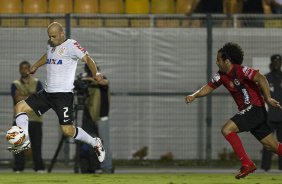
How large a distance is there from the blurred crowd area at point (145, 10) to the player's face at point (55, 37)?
630 centimetres

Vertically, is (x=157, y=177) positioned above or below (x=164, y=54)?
below

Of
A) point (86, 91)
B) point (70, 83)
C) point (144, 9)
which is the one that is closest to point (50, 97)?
point (70, 83)

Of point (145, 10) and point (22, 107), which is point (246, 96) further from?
point (145, 10)

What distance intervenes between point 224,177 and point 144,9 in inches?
347

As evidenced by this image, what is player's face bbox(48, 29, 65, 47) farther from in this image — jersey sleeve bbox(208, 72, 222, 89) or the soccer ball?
jersey sleeve bbox(208, 72, 222, 89)

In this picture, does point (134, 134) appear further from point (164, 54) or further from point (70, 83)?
point (70, 83)

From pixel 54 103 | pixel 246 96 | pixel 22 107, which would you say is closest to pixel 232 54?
pixel 246 96

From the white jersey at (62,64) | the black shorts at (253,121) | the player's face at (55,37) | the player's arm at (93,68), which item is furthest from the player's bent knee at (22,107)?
the black shorts at (253,121)

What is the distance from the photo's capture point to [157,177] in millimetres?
17125

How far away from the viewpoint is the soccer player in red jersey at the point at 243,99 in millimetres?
15750

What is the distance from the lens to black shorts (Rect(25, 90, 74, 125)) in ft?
55.2

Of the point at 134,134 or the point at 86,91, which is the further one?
the point at 134,134

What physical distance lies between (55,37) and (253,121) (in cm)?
341

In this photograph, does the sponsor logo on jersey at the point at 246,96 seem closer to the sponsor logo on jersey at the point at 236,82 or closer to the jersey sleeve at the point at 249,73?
the sponsor logo on jersey at the point at 236,82
